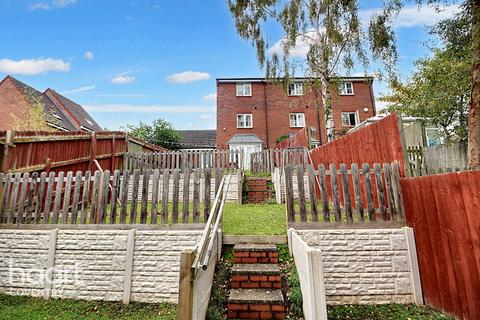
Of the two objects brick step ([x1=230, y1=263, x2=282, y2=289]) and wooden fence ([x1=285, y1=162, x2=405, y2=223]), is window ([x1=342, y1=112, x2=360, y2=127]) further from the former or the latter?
brick step ([x1=230, y1=263, x2=282, y2=289])

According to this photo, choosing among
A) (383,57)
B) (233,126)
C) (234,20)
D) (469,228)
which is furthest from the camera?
(233,126)

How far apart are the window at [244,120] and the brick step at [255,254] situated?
19.9 m

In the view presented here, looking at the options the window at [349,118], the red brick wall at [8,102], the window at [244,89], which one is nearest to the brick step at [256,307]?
the window at [244,89]

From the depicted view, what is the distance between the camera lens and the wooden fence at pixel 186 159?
10.6m

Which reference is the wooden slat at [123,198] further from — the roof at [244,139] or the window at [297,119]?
the window at [297,119]

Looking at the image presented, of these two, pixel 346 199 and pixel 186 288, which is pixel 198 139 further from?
pixel 186 288

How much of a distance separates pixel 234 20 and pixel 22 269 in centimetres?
1481

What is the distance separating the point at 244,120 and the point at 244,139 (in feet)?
8.98

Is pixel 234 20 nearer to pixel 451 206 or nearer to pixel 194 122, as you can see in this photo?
pixel 451 206

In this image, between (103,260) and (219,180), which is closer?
(103,260)

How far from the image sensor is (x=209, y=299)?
3.50 m

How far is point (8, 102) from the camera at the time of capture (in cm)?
1916

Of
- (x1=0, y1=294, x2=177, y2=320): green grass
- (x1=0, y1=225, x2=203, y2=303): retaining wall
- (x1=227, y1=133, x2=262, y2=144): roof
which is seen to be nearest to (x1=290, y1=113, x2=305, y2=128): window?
(x1=227, y1=133, x2=262, y2=144): roof

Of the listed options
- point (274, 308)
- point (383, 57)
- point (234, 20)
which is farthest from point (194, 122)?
point (274, 308)
